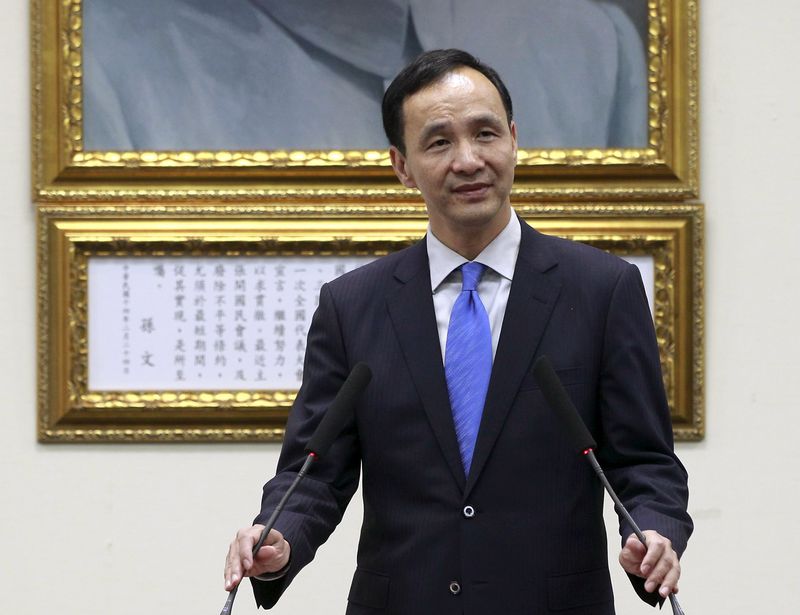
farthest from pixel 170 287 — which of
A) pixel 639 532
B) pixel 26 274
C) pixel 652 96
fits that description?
pixel 639 532

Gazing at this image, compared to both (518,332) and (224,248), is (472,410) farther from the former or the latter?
(224,248)

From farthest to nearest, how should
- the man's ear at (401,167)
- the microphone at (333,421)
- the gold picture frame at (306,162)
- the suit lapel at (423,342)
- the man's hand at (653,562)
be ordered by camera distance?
the gold picture frame at (306,162) → the man's ear at (401,167) → the suit lapel at (423,342) → the microphone at (333,421) → the man's hand at (653,562)

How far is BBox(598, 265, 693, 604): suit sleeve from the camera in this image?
132 cm

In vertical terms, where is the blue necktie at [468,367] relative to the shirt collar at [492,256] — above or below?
below

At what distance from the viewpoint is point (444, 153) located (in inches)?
56.8

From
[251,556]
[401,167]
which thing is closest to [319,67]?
[401,167]

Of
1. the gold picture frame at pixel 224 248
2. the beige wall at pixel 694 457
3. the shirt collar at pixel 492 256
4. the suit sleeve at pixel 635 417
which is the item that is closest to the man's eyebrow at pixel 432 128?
the shirt collar at pixel 492 256

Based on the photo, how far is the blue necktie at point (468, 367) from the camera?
1385mm

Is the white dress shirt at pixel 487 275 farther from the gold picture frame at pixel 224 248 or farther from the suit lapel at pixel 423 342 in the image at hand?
the gold picture frame at pixel 224 248

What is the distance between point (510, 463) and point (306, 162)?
1.07m

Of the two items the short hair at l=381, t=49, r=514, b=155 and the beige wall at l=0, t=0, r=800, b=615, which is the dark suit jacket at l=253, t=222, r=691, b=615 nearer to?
the short hair at l=381, t=49, r=514, b=155

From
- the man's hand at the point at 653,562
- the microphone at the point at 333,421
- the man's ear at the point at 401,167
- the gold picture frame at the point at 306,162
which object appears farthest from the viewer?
the gold picture frame at the point at 306,162

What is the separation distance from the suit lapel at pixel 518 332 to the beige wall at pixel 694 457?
0.96m

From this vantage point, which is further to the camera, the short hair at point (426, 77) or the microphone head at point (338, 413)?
the short hair at point (426, 77)
